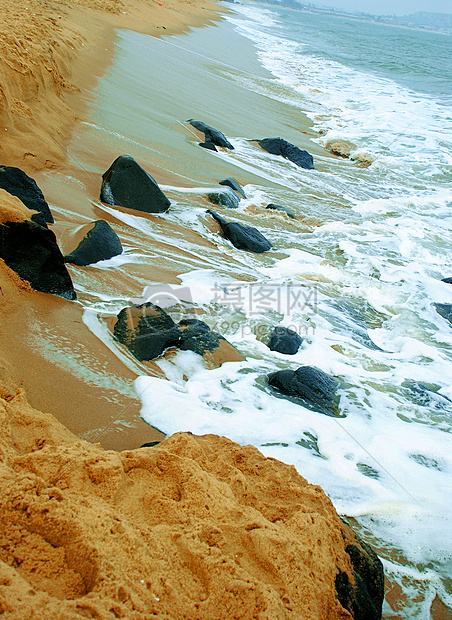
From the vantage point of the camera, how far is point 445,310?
17.3 feet

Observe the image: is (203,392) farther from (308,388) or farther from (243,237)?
(243,237)

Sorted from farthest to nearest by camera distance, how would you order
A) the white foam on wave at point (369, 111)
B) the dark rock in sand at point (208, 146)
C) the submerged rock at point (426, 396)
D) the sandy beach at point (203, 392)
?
1. the white foam on wave at point (369, 111)
2. the dark rock in sand at point (208, 146)
3. the submerged rock at point (426, 396)
4. the sandy beach at point (203, 392)

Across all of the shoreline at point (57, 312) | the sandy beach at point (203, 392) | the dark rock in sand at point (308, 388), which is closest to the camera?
the sandy beach at point (203, 392)

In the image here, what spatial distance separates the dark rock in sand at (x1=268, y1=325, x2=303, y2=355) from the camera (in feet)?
12.7

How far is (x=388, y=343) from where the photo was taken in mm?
4465

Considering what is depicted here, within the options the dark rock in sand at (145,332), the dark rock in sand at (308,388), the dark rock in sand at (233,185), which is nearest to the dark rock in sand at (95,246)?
the dark rock in sand at (145,332)

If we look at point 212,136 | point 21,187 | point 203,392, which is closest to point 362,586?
point 203,392

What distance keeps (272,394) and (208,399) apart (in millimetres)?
547

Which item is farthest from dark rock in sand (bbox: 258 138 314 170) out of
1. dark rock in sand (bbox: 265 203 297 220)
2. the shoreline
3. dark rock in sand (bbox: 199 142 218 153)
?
the shoreline

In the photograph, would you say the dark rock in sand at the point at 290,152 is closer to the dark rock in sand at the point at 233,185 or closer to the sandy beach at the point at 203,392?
the sandy beach at the point at 203,392

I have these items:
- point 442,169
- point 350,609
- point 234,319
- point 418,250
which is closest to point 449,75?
point 442,169

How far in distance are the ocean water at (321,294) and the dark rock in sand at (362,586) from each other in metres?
0.21

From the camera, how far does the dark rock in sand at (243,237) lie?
5367 millimetres

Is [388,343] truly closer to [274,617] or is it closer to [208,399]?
[208,399]
